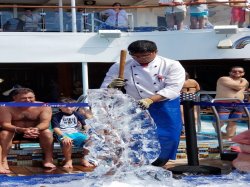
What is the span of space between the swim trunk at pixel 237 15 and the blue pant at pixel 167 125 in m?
9.75

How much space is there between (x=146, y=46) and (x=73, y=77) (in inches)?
588

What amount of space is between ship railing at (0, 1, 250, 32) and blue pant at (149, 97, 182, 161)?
892cm

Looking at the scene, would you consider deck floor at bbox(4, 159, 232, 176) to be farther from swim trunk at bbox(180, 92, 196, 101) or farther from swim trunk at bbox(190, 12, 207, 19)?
swim trunk at bbox(190, 12, 207, 19)

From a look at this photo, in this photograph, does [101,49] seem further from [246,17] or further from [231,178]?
[231,178]

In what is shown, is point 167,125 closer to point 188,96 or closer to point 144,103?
point 144,103

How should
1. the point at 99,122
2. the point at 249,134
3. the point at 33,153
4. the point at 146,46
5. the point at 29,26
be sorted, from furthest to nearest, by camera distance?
the point at 29,26, the point at 33,153, the point at 146,46, the point at 99,122, the point at 249,134

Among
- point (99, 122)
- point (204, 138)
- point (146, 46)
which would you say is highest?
point (146, 46)

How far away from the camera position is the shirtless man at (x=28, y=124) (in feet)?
19.5

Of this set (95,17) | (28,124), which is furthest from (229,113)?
(95,17)

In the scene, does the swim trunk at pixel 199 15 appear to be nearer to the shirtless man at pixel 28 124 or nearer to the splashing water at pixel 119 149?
the shirtless man at pixel 28 124

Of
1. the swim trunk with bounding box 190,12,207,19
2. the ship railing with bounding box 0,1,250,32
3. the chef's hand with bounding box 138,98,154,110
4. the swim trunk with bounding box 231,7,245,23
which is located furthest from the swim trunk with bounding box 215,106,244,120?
the swim trunk with bounding box 231,7,245,23

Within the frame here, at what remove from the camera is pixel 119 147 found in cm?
498

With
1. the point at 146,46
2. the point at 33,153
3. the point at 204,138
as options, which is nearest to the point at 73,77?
the point at 204,138

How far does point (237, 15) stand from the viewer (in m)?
15.4
